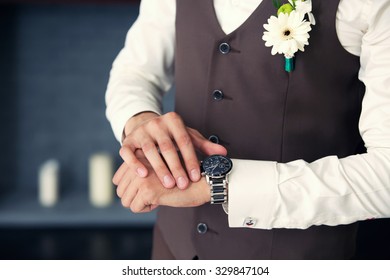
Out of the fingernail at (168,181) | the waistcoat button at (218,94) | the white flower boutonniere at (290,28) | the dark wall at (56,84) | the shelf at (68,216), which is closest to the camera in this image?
the fingernail at (168,181)

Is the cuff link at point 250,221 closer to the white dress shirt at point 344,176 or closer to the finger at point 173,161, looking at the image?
the white dress shirt at point 344,176

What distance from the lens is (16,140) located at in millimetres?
3137

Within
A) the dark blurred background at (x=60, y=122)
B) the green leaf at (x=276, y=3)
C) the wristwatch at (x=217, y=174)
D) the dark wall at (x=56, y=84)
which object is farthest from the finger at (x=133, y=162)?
the dark wall at (x=56, y=84)

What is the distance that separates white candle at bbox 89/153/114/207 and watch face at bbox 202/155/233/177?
191 centimetres

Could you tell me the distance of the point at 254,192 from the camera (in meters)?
1.12

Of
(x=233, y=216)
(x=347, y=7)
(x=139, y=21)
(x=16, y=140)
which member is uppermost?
(x=347, y=7)

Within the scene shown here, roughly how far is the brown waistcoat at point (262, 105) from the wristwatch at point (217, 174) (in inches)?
8.7

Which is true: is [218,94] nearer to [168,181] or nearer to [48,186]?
[168,181]

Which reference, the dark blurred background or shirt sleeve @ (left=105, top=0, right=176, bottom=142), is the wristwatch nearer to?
shirt sleeve @ (left=105, top=0, right=176, bottom=142)

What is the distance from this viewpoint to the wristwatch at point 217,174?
3.61 feet

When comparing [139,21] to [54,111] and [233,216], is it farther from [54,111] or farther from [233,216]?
[54,111]

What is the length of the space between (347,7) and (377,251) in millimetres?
1698

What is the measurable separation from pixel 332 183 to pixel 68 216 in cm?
202
